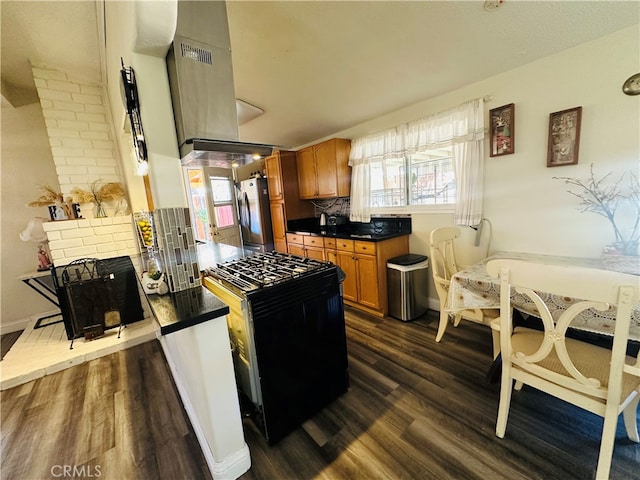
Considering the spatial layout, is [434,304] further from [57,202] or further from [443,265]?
[57,202]

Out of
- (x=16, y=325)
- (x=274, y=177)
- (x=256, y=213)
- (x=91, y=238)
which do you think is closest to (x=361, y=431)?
(x=91, y=238)

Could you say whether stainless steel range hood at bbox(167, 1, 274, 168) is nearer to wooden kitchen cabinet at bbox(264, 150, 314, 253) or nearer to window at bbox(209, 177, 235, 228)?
wooden kitchen cabinet at bbox(264, 150, 314, 253)

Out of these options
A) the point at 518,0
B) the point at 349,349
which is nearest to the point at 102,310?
the point at 349,349

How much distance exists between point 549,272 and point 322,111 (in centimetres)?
258

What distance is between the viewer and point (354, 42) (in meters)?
1.64

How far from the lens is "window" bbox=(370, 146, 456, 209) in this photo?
2666mm

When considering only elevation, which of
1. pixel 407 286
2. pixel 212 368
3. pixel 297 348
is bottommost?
pixel 407 286

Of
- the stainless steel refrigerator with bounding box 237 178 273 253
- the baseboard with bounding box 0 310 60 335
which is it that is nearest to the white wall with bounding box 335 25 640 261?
the stainless steel refrigerator with bounding box 237 178 273 253

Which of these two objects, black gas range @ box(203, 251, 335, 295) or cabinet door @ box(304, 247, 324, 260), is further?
cabinet door @ box(304, 247, 324, 260)

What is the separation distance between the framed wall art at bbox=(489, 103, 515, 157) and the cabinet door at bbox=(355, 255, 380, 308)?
1564 millimetres

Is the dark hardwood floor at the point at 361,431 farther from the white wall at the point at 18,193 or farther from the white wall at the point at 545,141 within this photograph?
the white wall at the point at 18,193

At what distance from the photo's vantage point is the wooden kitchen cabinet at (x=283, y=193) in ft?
12.9

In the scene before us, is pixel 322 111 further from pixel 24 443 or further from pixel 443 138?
pixel 24 443

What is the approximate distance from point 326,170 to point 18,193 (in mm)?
3832
